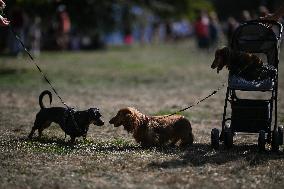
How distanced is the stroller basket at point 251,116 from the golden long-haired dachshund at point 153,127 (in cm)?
76

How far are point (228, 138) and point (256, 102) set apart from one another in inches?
27.1

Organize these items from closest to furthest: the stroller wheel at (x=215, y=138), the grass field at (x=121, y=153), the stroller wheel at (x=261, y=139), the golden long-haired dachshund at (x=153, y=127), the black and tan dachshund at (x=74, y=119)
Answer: the grass field at (x=121, y=153)
the stroller wheel at (x=261, y=139)
the golden long-haired dachshund at (x=153, y=127)
the stroller wheel at (x=215, y=138)
the black and tan dachshund at (x=74, y=119)

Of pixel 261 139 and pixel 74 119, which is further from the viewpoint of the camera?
pixel 74 119

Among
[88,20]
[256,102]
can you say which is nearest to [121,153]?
[256,102]

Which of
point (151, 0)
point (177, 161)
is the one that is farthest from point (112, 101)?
point (151, 0)

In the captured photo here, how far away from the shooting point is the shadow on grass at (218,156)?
8.34 metres

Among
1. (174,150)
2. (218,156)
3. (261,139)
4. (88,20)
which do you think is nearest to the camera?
(218,156)

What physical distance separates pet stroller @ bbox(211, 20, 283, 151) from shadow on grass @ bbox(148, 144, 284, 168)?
156mm

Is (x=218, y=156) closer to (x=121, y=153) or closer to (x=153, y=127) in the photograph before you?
(x=153, y=127)

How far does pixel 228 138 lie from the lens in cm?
922

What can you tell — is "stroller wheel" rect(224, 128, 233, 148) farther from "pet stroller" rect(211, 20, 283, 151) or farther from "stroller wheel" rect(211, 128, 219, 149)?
"stroller wheel" rect(211, 128, 219, 149)

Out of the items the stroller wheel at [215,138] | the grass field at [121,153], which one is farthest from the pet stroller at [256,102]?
the grass field at [121,153]

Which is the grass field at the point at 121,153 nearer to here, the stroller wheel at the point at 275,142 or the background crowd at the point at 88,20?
the stroller wheel at the point at 275,142

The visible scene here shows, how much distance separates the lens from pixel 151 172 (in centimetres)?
783
